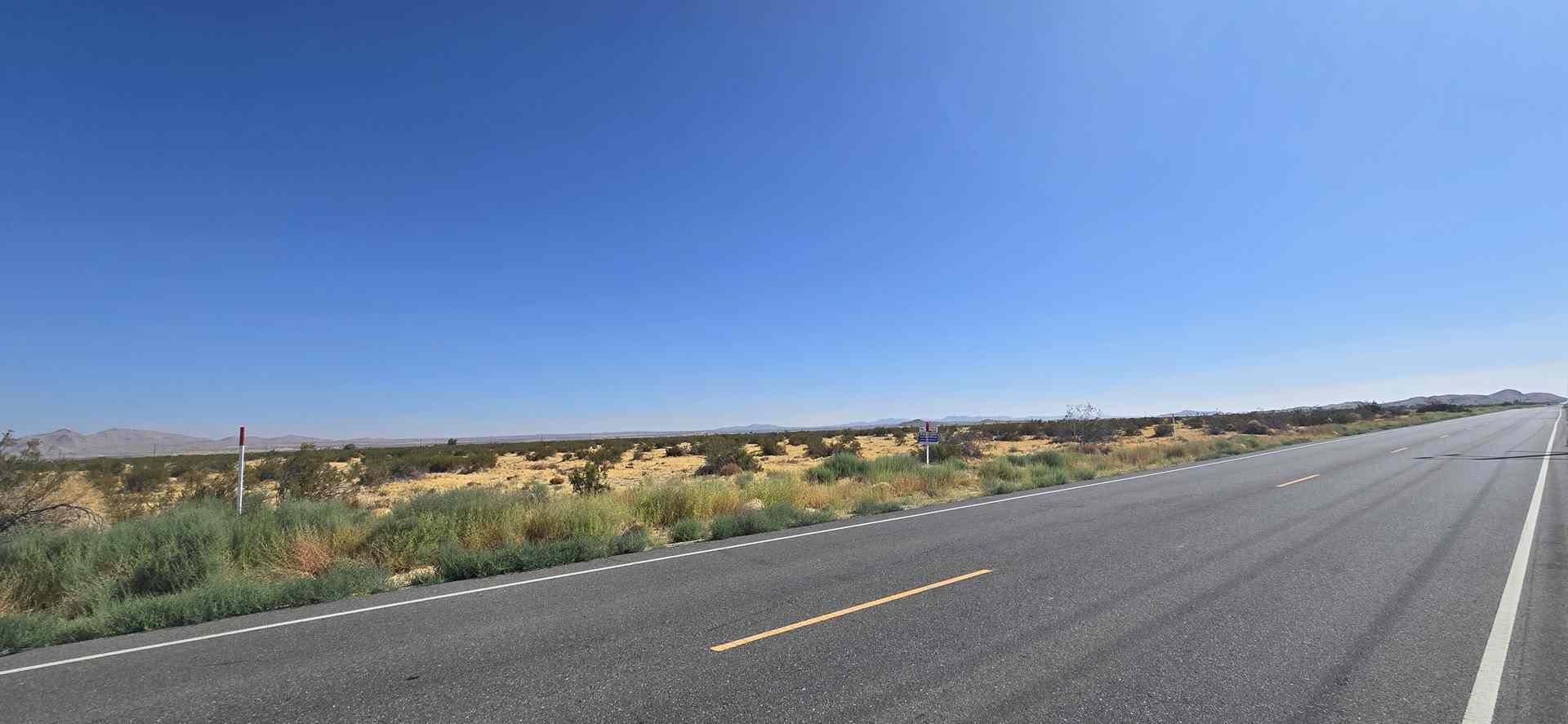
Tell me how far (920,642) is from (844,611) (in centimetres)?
104

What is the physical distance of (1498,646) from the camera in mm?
4969

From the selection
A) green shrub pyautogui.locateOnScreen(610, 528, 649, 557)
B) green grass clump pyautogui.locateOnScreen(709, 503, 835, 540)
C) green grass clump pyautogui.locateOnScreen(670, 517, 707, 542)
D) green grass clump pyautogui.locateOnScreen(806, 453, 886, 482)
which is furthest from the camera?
green grass clump pyautogui.locateOnScreen(806, 453, 886, 482)

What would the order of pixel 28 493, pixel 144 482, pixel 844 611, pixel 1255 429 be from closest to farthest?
pixel 844 611 → pixel 28 493 → pixel 144 482 → pixel 1255 429

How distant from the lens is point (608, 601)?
268 inches

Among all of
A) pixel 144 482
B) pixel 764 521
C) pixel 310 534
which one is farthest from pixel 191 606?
pixel 144 482

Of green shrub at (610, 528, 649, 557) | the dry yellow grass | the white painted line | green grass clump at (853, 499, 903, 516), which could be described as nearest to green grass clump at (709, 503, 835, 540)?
green grass clump at (853, 499, 903, 516)

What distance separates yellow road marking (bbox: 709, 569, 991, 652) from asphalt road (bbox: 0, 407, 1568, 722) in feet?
0.25

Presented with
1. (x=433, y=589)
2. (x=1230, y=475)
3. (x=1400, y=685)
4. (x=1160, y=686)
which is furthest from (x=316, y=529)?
(x=1230, y=475)

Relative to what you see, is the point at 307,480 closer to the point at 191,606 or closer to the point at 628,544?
the point at 191,606

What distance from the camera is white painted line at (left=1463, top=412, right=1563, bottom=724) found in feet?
12.9

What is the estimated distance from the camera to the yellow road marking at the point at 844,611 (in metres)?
5.28

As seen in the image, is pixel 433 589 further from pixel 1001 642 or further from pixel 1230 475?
pixel 1230 475

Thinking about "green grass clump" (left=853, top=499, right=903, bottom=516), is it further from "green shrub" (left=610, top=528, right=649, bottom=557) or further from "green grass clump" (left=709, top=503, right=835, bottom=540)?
"green shrub" (left=610, top=528, right=649, bottom=557)

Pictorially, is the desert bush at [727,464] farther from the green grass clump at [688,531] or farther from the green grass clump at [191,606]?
Answer: the green grass clump at [191,606]
